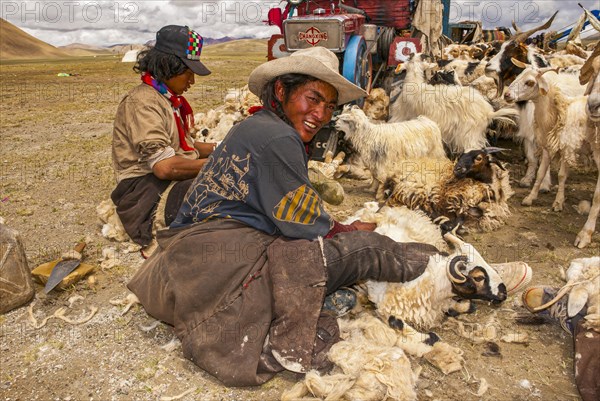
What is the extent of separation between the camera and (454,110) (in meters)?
6.52

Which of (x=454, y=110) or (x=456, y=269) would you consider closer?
(x=456, y=269)

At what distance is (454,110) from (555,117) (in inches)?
68.6

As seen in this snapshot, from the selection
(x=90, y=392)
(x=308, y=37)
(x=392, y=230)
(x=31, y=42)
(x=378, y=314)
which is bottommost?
(x=90, y=392)

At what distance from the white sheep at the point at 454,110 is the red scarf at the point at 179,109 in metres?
4.05

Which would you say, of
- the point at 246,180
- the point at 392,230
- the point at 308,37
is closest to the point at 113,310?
the point at 246,180

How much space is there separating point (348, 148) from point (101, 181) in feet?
12.7

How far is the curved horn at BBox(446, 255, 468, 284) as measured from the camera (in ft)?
9.08

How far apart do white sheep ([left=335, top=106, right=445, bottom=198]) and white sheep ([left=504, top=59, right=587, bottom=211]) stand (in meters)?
1.17

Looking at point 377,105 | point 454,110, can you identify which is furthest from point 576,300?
point 377,105

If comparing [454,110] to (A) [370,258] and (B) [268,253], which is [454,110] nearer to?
(A) [370,258]

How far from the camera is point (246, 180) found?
2566 mm

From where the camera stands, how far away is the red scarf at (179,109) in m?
3.81

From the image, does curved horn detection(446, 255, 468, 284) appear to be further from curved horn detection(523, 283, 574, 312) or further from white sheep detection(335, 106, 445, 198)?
white sheep detection(335, 106, 445, 198)

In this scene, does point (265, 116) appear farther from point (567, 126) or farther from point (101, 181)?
point (101, 181)
